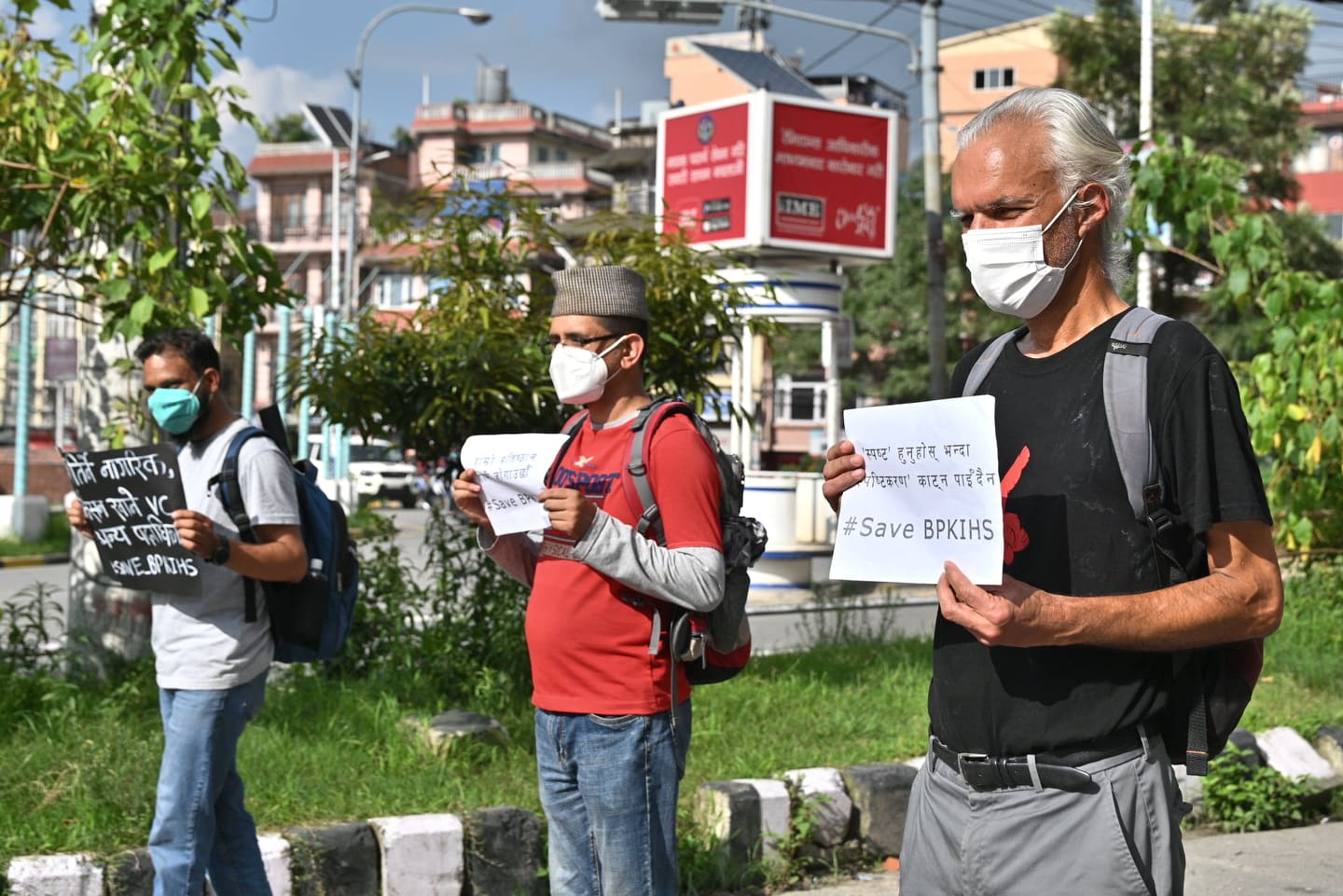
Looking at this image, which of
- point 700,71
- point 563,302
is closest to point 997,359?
point 563,302

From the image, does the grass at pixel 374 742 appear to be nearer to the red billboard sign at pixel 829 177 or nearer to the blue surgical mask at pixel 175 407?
the blue surgical mask at pixel 175 407

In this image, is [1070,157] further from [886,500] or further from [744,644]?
[744,644]

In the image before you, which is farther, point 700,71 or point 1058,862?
point 700,71

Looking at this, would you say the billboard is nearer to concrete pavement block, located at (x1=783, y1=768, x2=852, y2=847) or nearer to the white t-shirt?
concrete pavement block, located at (x1=783, y1=768, x2=852, y2=847)

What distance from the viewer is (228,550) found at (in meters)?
4.03

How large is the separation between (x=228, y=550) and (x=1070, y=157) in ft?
8.27

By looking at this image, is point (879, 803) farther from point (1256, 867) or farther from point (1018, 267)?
point (1018, 267)

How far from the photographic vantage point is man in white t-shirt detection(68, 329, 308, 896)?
406 cm

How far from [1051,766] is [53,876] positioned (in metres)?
3.45

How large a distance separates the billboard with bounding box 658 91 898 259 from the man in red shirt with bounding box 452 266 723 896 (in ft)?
50.4

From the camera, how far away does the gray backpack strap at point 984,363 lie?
2600 mm

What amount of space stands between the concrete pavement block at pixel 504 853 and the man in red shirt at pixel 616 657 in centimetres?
162

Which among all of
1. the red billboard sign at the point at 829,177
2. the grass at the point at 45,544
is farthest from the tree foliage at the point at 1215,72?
the grass at the point at 45,544

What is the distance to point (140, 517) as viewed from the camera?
4.36 m
